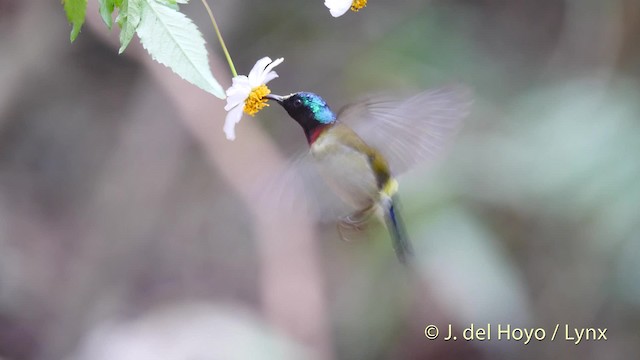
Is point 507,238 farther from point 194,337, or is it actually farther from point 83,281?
point 83,281

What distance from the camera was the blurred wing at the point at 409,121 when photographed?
2.04 ft

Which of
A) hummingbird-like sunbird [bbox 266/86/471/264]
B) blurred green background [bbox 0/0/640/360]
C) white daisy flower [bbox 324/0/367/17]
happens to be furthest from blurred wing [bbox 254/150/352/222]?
blurred green background [bbox 0/0/640/360]

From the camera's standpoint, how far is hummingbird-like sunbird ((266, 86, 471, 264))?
2.06 feet

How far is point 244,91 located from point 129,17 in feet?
0.32

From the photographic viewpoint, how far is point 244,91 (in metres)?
0.60

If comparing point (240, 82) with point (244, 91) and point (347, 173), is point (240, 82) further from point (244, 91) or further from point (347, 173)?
point (347, 173)

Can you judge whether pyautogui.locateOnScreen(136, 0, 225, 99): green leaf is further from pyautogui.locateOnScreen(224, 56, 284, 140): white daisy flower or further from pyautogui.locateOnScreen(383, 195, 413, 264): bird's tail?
pyautogui.locateOnScreen(383, 195, 413, 264): bird's tail

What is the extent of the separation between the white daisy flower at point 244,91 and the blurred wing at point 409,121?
0.07 m

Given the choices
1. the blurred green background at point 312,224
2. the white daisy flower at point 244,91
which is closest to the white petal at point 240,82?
the white daisy flower at point 244,91

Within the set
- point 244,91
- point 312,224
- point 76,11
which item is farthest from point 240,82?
point 312,224

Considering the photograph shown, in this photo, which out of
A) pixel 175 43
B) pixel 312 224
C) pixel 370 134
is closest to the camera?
pixel 175 43

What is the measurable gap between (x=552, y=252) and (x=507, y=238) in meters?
0.10

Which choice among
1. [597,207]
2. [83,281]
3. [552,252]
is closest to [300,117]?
[597,207]

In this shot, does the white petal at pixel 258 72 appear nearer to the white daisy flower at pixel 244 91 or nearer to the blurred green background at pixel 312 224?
the white daisy flower at pixel 244 91
